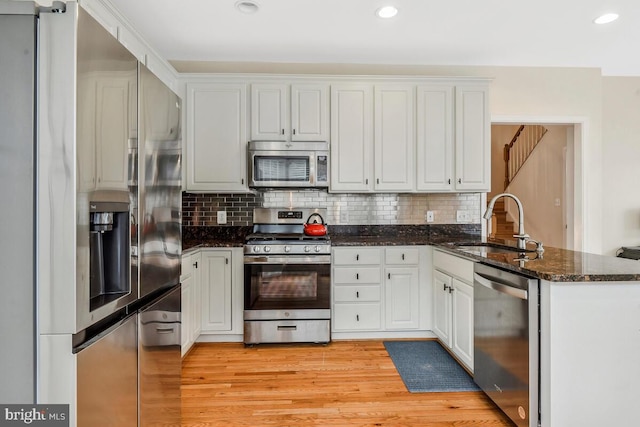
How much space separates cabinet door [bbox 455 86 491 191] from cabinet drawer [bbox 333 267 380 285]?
3.81 feet

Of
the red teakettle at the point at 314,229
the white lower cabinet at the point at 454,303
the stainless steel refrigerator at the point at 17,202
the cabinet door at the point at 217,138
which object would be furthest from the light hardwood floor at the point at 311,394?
the cabinet door at the point at 217,138

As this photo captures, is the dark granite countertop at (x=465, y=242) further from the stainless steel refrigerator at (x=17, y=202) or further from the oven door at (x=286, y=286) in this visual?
the stainless steel refrigerator at (x=17, y=202)

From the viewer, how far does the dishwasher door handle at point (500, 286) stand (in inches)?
→ 70.4

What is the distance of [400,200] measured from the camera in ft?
12.5

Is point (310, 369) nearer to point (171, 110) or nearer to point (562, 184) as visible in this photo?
point (171, 110)

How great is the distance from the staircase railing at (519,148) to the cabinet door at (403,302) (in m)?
3.81

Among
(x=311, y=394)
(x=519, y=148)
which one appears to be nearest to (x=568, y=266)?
(x=311, y=394)

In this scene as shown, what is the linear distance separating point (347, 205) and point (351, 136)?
72 centimetres

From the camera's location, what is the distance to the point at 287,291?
315 centimetres

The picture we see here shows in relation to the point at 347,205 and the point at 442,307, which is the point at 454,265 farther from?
the point at 347,205

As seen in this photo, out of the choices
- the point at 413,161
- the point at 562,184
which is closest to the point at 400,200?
the point at 413,161

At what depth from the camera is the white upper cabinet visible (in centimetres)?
340

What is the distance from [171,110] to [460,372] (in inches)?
98.9

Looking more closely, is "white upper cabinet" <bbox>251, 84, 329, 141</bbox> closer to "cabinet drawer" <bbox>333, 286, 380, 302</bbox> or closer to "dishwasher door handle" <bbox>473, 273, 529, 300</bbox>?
"cabinet drawer" <bbox>333, 286, 380, 302</bbox>
